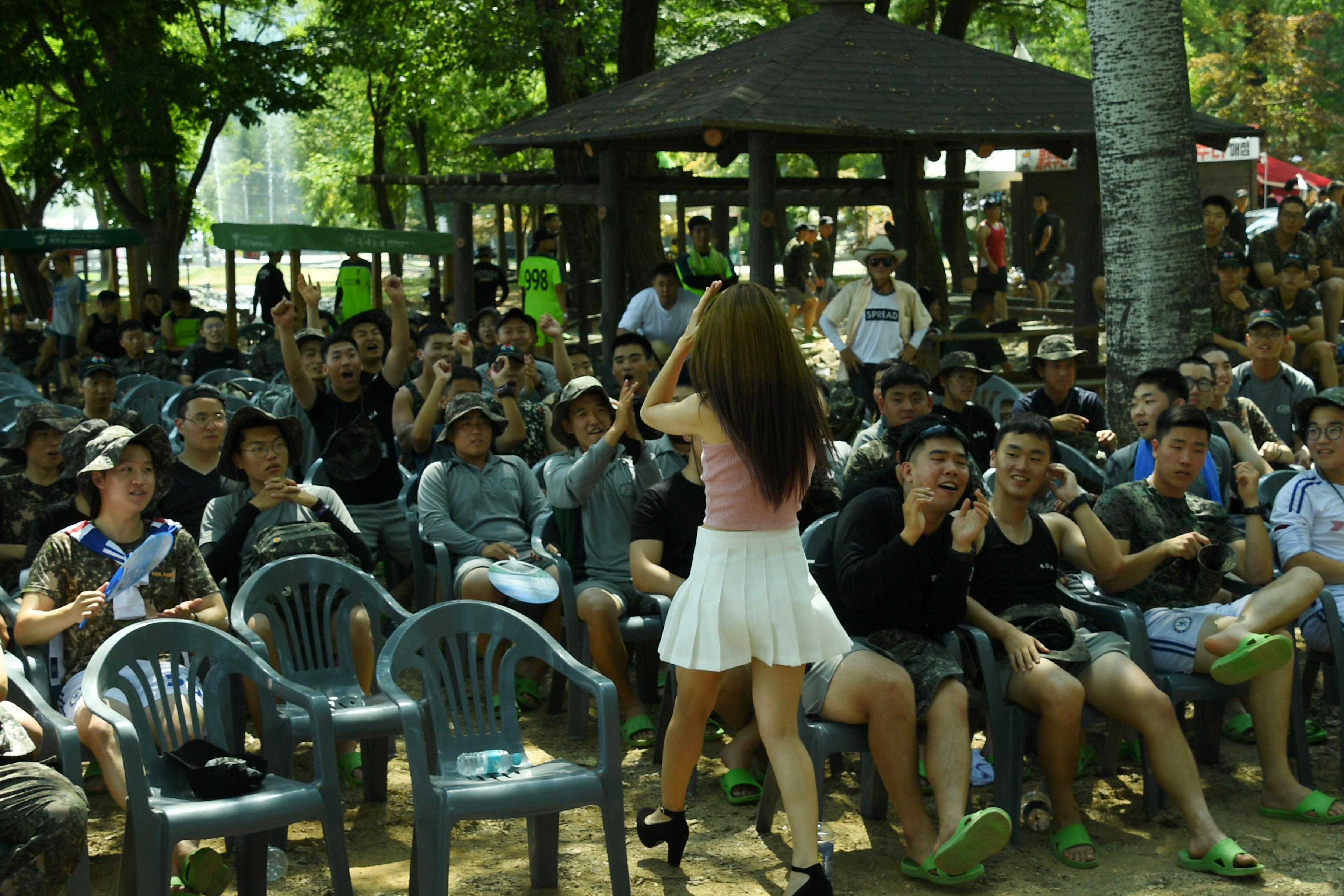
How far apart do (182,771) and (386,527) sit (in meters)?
2.76

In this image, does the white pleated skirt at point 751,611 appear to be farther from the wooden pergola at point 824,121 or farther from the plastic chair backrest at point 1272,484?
the wooden pergola at point 824,121

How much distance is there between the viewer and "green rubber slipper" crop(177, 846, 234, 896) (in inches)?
149

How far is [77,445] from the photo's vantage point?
16.5ft

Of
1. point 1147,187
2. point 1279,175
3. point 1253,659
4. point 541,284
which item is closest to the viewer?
point 1253,659

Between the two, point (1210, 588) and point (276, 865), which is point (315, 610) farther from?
point (1210, 588)

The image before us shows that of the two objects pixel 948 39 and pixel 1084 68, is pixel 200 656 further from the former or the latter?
pixel 1084 68

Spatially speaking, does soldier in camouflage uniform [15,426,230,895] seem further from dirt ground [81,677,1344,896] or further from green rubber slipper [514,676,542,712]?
green rubber slipper [514,676,542,712]

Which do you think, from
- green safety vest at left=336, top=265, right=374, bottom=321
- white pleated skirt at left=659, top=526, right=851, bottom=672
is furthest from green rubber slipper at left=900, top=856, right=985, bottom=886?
green safety vest at left=336, top=265, right=374, bottom=321

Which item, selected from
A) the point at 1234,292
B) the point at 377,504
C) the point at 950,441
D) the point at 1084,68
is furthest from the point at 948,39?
the point at 1084,68

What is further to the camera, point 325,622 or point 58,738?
point 325,622

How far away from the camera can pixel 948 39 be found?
1196 centimetres

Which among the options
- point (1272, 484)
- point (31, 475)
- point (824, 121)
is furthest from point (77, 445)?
point (824, 121)

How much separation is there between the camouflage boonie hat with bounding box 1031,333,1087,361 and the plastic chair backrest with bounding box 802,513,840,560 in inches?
88.8

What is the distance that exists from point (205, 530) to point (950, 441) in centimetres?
297
